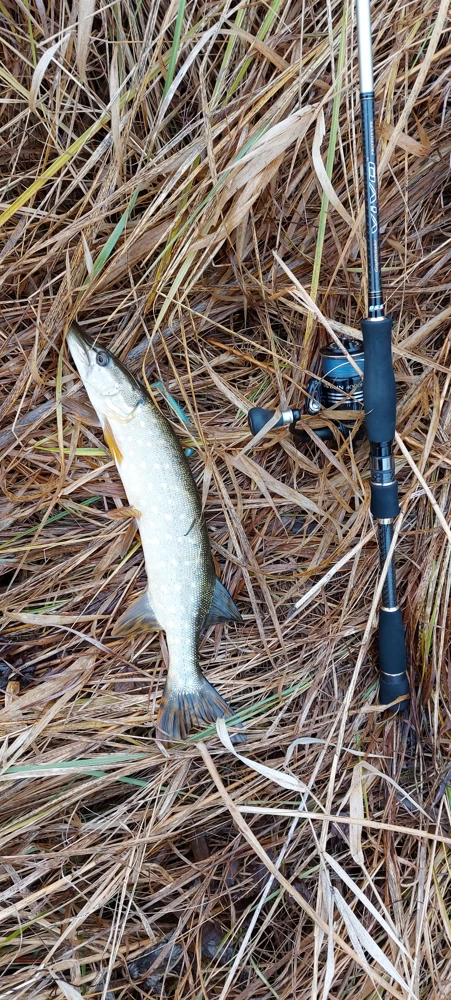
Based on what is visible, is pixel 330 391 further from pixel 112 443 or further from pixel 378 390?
pixel 112 443

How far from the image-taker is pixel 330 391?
1.34 meters

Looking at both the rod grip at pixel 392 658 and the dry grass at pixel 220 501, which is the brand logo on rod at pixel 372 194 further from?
the rod grip at pixel 392 658

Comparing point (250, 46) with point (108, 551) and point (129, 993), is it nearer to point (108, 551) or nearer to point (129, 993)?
point (108, 551)

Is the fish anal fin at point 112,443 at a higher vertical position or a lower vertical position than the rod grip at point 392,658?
higher

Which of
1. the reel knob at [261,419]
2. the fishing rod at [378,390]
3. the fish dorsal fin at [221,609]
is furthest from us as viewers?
the fish dorsal fin at [221,609]

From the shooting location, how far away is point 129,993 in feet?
4.28

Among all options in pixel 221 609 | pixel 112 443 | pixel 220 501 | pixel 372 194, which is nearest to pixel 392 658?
pixel 221 609

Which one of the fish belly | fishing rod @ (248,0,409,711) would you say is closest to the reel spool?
fishing rod @ (248,0,409,711)

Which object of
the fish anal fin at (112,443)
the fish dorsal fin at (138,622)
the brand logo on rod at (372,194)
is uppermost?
the brand logo on rod at (372,194)

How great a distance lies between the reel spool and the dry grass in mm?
77

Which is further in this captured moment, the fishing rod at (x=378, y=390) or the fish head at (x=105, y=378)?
the fish head at (x=105, y=378)

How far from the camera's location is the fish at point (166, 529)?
4.33 ft

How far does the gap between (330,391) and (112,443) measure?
1.64 feet

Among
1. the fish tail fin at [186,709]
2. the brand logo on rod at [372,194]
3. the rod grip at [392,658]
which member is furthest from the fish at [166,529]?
the brand logo on rod at [372,194]
